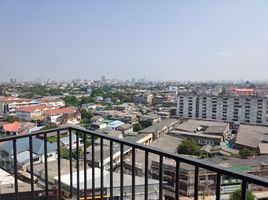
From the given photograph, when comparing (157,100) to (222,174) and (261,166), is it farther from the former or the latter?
(222,174)

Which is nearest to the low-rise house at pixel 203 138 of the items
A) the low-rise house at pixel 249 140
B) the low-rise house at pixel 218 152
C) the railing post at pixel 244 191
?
the low-rise house at pixel 249 140

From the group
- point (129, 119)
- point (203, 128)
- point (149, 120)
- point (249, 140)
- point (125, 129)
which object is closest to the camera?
point (249, 140)

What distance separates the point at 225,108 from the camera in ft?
86.7

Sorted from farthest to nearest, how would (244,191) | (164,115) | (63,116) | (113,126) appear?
(164,115), (63,116), (113,126), (244,191)

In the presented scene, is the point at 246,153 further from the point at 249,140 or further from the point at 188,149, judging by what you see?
the point at 188,149

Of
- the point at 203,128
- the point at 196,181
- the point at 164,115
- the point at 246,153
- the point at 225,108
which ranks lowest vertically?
the point at 164,115

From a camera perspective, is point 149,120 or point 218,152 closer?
point 218,152

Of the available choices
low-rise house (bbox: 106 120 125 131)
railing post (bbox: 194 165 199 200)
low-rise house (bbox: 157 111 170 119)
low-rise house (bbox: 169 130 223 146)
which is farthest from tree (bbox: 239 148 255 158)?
low-rise house (bbox: 157 111 170 119)

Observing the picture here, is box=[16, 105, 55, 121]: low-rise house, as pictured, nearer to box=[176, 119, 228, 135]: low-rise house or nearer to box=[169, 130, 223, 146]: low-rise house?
box=[176, 119, 228, 135]: low-rise house

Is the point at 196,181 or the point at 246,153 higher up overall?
the point at 196,181

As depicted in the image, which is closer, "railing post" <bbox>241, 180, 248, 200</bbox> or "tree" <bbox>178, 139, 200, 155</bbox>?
"railing post" <bbox>241, 180, 248, 200</bbox>

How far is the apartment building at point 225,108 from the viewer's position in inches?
977

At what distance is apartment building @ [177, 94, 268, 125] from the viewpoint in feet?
81.5

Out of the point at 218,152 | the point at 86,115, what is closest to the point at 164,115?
the point at 86,115
